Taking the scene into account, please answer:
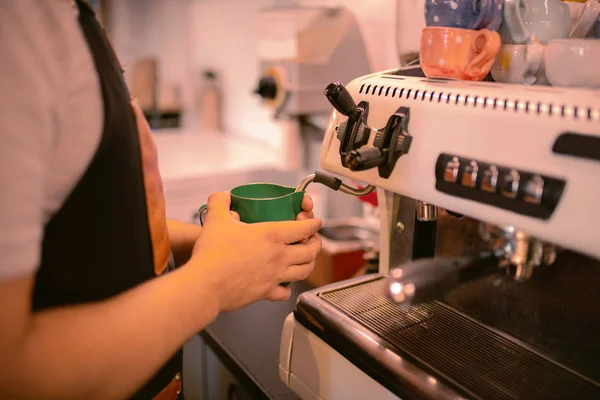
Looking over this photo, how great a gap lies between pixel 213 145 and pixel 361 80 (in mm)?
1784

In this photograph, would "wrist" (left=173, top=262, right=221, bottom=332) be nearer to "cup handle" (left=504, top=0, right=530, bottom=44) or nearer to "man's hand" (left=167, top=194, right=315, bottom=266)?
"man's hand" (left=167, top=194, right=315, bottom=266)

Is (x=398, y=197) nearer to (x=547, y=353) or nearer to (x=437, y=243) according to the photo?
(x=437, y=243)

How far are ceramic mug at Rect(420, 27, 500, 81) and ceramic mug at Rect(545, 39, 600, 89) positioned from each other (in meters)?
0.06

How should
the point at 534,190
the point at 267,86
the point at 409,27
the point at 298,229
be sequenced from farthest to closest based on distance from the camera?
the point at 267,86 < the point at 409,27 < the point at 298,229 < the point at 534,190

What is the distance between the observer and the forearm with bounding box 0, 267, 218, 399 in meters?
0.38

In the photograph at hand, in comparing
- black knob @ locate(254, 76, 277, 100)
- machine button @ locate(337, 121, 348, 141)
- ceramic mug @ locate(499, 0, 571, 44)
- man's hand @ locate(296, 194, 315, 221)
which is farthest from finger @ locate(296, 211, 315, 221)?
black knob @ locate(254, 76, 277, 100)

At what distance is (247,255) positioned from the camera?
0.52 meters

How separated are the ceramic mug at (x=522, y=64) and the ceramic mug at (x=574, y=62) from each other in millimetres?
29

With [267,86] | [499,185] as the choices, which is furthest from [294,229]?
[267,86]

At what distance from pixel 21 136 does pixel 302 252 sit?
12.3 inches

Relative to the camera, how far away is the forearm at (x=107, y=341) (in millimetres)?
378

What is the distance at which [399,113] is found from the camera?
0.58 m

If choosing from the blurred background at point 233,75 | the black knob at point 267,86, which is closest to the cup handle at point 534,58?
the blurred background at point 233,75

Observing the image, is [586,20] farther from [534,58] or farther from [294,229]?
[294,229]
